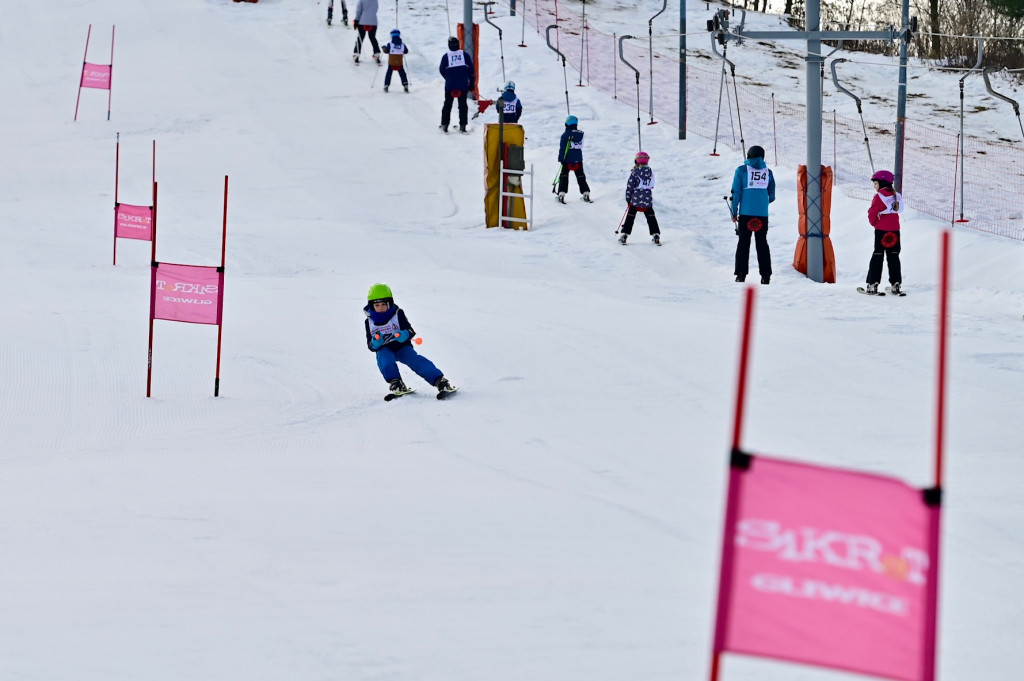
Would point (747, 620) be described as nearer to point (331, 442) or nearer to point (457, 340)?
point (331, 442)

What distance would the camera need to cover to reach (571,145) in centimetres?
1764

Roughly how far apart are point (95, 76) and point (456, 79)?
636 cm

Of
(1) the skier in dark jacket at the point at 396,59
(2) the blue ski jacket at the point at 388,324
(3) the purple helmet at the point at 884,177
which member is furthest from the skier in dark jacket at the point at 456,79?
(2) the blue ski jacket at the point at 388,324

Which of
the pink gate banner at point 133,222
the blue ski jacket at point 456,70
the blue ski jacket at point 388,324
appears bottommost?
the blue ski jacket at point 388,324

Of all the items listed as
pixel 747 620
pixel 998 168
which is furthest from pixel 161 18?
pixel 747 620

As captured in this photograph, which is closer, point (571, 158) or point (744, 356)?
point (744, 356)

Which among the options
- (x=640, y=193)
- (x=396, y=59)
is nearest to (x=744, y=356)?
(x=640, y=193)

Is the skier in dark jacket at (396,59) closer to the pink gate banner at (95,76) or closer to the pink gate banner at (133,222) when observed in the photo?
the pink gate banner at (95,76)

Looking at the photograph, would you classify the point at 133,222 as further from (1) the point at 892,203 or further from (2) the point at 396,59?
(2) the point at 396,59

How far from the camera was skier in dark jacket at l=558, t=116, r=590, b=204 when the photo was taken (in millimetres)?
17547

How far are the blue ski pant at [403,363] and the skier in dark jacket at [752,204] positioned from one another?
570 cm

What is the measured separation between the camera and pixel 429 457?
8031 mm

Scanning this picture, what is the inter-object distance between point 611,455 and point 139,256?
9.49 meters

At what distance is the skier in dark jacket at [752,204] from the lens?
14.1 m
